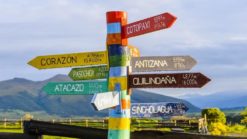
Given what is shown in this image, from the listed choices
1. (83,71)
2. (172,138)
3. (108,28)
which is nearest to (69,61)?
(83,71)

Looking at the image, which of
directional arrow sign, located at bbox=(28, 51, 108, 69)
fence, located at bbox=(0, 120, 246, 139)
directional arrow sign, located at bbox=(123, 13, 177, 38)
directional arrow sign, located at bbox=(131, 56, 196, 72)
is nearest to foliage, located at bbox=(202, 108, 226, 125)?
fence, located at bbox=(0, 120, 246, 139)

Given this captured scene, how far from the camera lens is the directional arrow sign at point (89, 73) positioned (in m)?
7.57

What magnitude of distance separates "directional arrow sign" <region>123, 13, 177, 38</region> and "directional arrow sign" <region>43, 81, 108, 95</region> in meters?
0.84

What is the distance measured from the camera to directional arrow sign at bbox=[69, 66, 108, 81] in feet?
24.8

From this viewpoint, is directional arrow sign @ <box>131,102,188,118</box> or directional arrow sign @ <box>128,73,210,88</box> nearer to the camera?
directional arrow sign @ <box>128,73,210,88</box>

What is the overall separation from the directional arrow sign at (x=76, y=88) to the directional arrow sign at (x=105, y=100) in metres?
0.42

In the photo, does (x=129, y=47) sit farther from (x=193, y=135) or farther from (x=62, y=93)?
(x=193, y=135)

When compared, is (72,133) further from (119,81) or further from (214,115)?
(214,115)

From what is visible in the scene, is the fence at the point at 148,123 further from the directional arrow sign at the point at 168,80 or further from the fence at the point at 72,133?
the directional arrow sign at the point at 168,80

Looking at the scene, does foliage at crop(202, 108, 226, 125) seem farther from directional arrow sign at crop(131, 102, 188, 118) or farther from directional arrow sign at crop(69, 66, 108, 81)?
directional arrow sign at crop(131, 102, 188, 118)

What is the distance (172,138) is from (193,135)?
36 centimetres

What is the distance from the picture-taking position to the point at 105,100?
6.77 meters

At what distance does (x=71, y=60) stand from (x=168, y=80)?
1.55 m

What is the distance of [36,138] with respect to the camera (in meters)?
9.51
